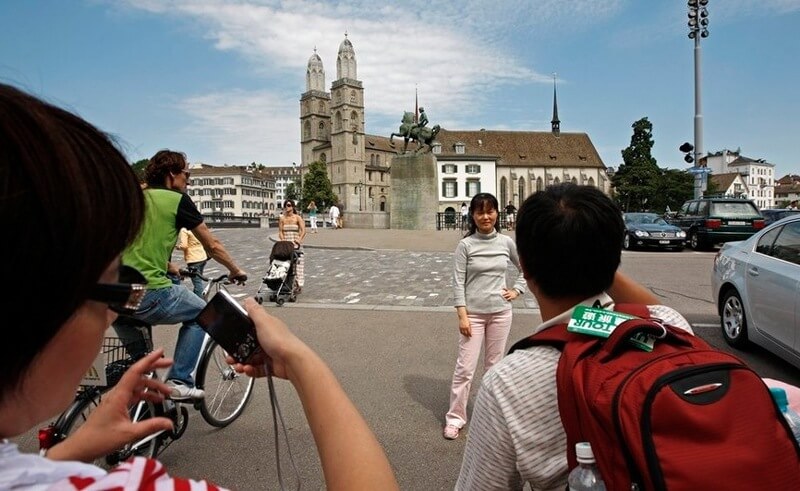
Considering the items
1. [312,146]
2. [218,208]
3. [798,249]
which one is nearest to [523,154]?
[312,146]

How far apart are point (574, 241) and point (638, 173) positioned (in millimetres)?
77210

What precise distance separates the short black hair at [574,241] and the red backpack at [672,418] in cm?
38

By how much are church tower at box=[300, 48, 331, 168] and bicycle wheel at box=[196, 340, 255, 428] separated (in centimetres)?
11520

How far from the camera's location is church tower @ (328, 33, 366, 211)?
351ft

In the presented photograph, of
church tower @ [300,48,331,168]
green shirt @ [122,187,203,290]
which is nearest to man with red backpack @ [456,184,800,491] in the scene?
green shirt @ [122,187,203,290]

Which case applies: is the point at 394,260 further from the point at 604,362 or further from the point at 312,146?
the point at 312,146

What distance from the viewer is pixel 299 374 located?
107 cm

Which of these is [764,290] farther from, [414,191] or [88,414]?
[414,191]

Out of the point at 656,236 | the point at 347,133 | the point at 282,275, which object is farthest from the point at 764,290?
the point at 347,133

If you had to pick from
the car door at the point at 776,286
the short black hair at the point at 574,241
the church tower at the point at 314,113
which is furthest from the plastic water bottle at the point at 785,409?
the church tower at the point at 314,113

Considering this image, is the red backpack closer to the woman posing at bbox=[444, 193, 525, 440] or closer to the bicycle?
the bicycle

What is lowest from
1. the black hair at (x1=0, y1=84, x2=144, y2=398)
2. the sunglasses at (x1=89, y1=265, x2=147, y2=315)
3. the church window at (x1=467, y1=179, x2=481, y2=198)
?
the sunglasses at (x1=89, y1=265, x2=147, y2=315)

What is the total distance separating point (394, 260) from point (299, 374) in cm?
1455

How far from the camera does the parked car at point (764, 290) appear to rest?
4.86m
